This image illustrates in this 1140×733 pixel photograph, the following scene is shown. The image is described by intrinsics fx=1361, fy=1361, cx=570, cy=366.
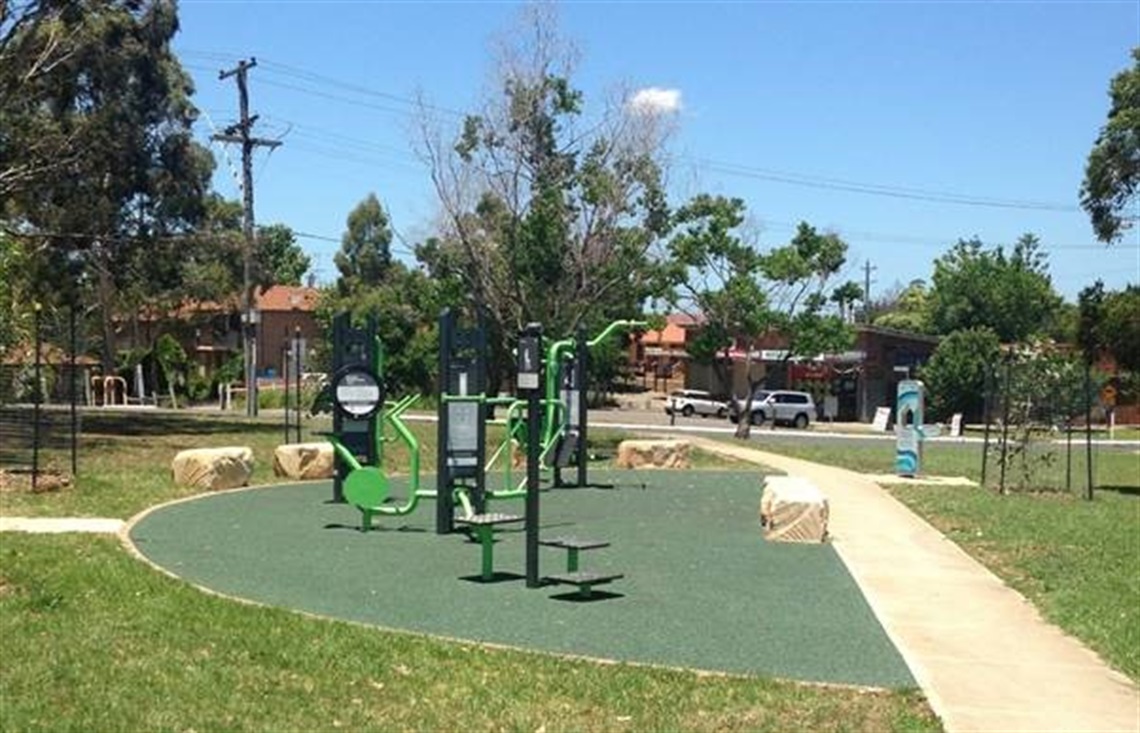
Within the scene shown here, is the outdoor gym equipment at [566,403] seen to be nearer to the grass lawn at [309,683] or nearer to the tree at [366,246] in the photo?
the grass lawn at [309,683]

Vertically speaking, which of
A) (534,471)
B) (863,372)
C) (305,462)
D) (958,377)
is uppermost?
(863,372)

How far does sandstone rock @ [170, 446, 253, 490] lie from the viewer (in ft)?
60.1

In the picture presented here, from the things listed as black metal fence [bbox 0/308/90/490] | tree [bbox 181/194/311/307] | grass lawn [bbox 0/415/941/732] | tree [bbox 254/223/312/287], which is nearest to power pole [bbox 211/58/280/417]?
tree [bbox 181/194/311/307]

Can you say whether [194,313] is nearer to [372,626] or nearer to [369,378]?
[369,378]

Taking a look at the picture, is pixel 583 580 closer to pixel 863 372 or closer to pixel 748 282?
pixel 748 282

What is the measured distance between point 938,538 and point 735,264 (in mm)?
19698

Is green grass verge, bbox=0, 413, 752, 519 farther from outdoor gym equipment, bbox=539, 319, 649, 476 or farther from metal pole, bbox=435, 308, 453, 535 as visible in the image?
outdoor gym equipment, bbox=539, 319, 649, 476

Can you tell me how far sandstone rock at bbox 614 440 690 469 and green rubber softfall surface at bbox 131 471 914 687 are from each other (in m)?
7.43

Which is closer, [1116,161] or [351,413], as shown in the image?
[351,413]

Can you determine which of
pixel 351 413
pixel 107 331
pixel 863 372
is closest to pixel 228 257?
pixel 107 331

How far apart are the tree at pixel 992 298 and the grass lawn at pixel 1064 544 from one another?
49.5m

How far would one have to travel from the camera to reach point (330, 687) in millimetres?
6758

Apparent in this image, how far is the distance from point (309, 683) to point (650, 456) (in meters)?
18.1

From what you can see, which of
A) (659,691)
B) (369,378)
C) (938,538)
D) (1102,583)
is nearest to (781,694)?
(659,691)
